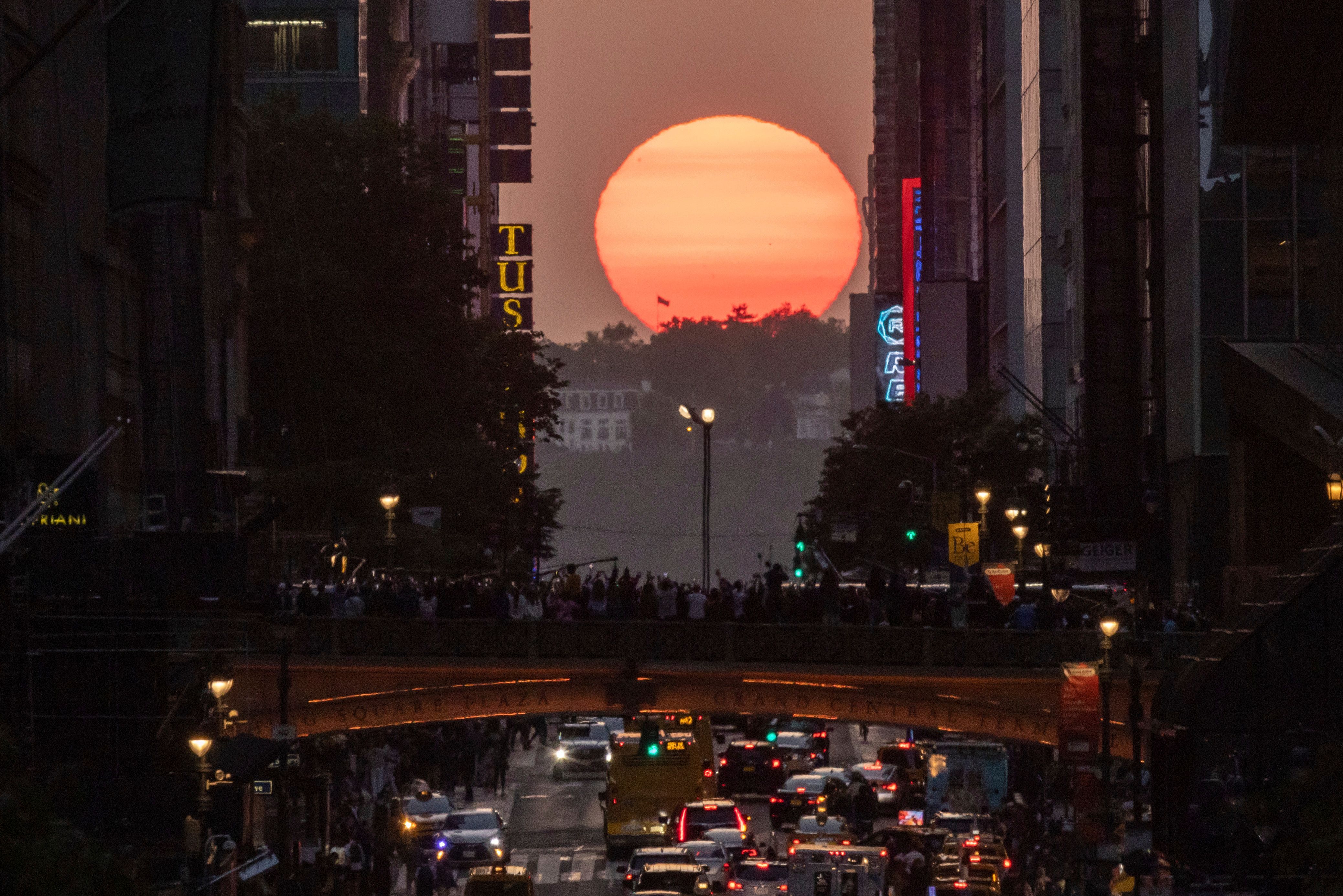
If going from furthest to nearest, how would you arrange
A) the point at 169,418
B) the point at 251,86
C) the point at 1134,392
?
the point at 251,86 < the point at 1134,392 < the point at 169,418

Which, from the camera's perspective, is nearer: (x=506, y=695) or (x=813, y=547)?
(x=506, y=695)

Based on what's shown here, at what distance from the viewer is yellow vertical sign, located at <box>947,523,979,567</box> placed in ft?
213

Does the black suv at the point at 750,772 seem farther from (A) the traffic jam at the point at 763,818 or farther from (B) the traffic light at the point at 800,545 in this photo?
(B) the traffic light at the point at 800,545

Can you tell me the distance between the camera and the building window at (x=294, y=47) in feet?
317

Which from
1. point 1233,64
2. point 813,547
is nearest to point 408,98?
point 813,547

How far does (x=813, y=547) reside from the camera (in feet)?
382

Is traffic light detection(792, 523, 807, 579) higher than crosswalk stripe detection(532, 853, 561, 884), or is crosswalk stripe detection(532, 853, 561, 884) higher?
traffic light detection(792, 523, 807, 579)

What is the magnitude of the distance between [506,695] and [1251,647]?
2567 centimetres

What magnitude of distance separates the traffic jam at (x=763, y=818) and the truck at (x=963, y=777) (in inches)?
1.9

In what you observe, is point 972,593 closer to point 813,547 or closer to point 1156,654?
point 1156,654

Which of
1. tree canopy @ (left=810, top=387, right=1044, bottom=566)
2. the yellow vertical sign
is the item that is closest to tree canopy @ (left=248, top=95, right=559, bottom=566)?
the yellow vertical sign

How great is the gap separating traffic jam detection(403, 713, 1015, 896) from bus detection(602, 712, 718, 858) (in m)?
0.04

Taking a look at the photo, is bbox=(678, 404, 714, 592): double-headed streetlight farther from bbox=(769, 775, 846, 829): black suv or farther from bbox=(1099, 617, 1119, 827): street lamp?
bbox=(1099, 617, 1119, 827): street lamp

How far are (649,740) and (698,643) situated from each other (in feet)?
29.7
